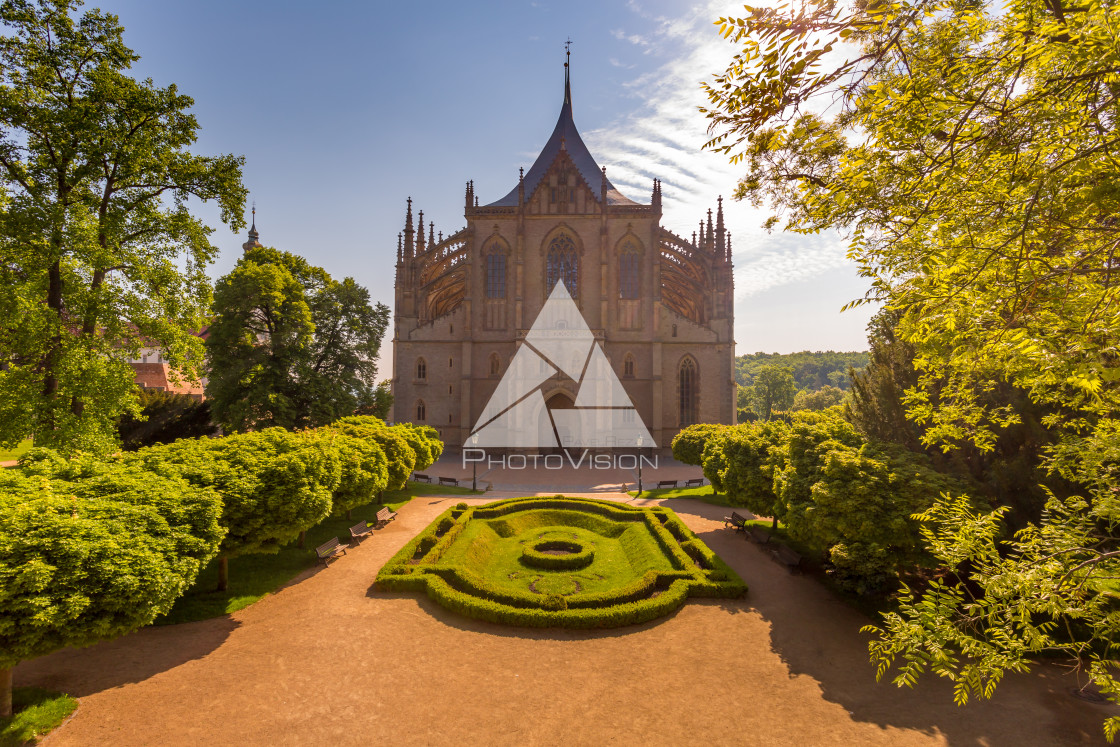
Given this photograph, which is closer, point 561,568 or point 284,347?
point 561,568

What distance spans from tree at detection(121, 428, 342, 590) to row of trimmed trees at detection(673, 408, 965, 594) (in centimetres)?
1359

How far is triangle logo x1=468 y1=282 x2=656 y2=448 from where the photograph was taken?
36031 mm

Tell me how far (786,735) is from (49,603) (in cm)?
1188

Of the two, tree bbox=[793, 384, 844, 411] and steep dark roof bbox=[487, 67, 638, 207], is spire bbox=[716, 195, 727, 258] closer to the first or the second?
steep dark roof bbox=[487, 67, 638, 207]

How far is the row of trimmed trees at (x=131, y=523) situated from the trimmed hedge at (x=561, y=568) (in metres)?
3.83

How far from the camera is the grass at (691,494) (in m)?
25.6

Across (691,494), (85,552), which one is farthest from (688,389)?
(85,552)

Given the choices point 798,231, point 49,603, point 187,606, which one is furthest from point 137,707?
point 798,231

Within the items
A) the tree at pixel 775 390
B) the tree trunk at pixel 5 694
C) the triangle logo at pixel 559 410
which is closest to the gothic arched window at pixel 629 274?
the triangle logo at pixel 559 410

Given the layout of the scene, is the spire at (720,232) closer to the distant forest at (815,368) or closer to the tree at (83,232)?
the tree at (83,232)

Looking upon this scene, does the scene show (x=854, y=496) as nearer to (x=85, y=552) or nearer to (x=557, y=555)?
(x=557, y=555)

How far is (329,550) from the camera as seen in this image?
15.8 meters

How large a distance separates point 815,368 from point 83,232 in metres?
162

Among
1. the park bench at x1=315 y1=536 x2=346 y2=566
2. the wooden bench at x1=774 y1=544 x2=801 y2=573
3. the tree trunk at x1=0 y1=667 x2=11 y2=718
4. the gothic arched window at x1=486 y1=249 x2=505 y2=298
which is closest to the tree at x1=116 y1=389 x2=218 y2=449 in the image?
the park bench at x1=315 y1=536 x2=346 y2=566
